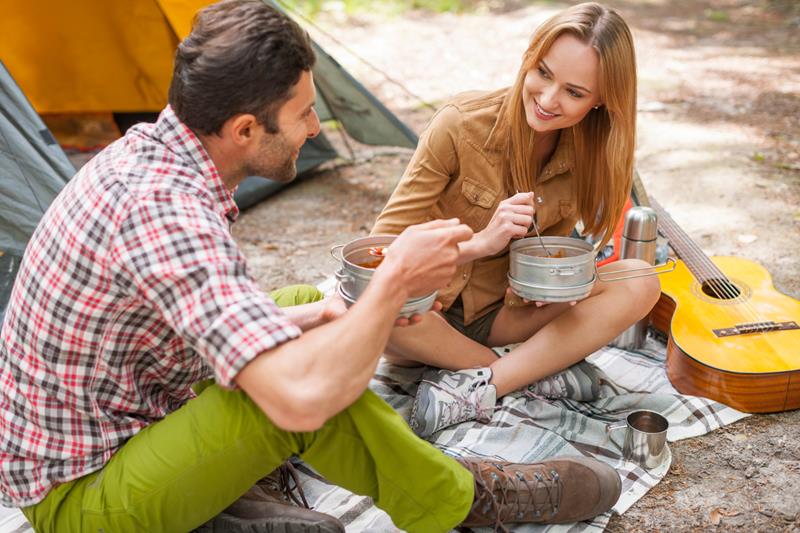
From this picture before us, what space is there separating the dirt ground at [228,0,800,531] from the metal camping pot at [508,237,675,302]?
0.66 m

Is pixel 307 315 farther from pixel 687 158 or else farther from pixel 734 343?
pixel 687 158

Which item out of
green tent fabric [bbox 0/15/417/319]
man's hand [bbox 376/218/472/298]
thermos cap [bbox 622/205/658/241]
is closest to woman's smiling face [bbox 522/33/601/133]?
thermos cap [bbox 622/205/658/241]

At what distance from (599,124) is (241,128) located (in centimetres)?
137

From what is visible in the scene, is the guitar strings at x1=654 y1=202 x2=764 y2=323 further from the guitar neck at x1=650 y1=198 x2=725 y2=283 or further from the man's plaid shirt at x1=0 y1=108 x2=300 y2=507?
the man's plaid shirt at x1=0 y1=108 x2=300 y2=507

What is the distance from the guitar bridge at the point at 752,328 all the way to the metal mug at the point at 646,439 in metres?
0.50

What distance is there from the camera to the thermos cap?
3174 millimetres

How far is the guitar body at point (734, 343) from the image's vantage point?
110 inches

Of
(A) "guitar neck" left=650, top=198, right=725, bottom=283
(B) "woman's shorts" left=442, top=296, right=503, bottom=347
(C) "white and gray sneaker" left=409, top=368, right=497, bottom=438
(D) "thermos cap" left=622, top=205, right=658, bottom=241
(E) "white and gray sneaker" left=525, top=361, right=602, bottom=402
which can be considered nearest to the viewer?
(C) "white and gray sneaker" left=409, top=368, right=497, bottom=438

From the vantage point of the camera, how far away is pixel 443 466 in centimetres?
195

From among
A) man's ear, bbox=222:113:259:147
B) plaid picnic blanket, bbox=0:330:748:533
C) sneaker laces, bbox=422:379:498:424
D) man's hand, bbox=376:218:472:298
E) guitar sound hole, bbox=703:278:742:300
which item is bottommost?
plaid picnic blanket, bbox=0:330:748:533

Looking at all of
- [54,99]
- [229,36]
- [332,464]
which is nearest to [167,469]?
[332,464]

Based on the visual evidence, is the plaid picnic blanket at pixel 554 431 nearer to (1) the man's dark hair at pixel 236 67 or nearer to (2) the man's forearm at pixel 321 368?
(2) the man's forearm at pixel 321 368

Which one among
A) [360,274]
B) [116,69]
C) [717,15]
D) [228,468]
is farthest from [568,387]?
[717,15]

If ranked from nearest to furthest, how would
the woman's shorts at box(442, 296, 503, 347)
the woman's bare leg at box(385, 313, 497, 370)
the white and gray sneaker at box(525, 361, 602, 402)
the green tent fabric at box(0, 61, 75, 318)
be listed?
the woman's bare leg at box(385, 313, 497, 370) < the white and gray sneaker at box(525, 361, 602, 402) < the woman's shorts at box(442, 296, 503, 347) < the green tent fabric at box(0, 61, 75, 318)
